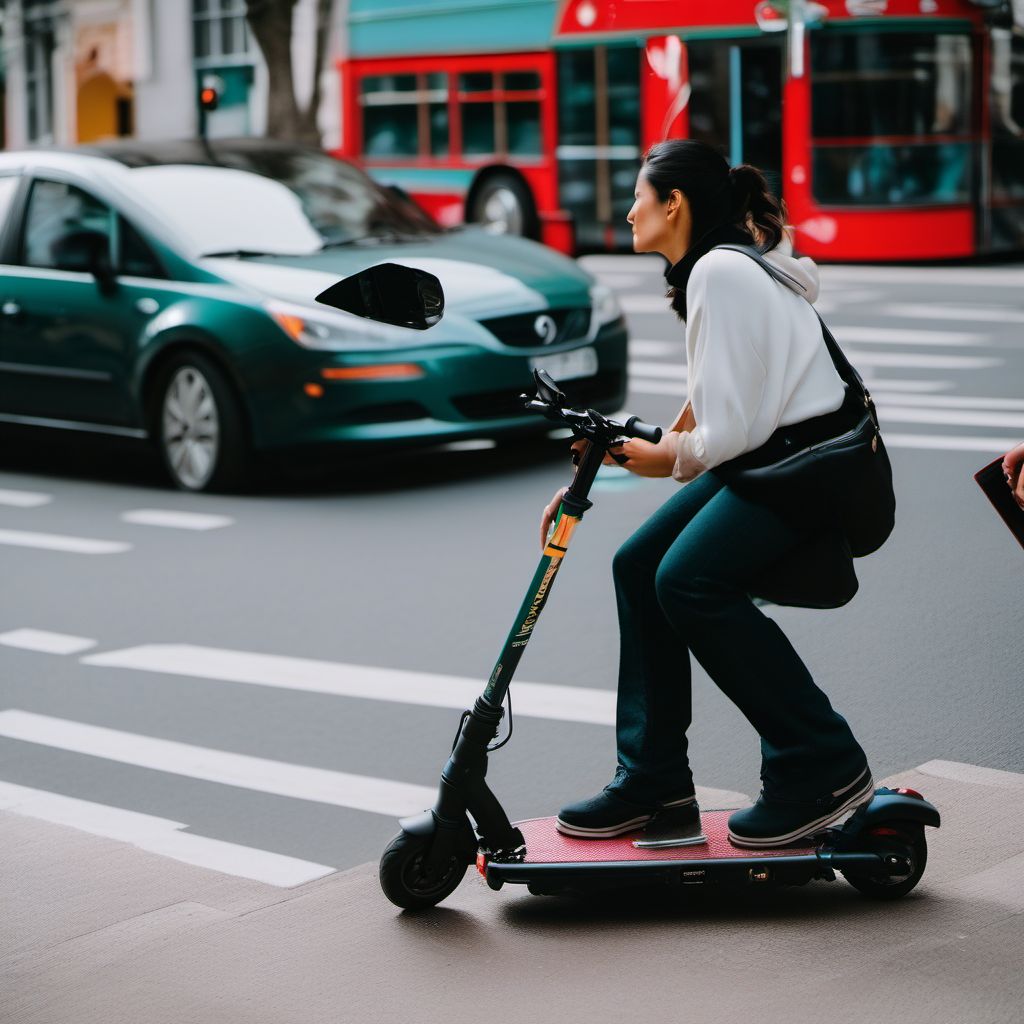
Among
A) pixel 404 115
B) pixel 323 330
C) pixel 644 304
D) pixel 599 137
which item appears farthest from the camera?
pixel 404 115

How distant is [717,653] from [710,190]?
0.95 metres

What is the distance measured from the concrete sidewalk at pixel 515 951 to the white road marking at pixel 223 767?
754 mm

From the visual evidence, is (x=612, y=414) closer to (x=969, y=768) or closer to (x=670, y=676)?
(x=969, y=768)

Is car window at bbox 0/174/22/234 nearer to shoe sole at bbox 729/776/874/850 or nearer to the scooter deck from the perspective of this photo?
the scooter deck

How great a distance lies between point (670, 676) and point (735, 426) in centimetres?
60

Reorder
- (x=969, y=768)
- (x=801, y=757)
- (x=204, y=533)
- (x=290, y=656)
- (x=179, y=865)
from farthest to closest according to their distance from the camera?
1. (x=204, y=533)
2. (x=290, y=656)
3. (x=969, y=768)
4. (x=179, y=865)
5. (x=801, y=757)

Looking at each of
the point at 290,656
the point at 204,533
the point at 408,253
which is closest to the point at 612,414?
the point at 408,253

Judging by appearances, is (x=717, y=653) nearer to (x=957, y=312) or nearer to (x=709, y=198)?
(x=709, y=198)

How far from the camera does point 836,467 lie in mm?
4184

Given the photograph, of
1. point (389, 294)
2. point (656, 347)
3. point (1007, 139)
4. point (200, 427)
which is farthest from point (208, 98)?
point (389, 294)

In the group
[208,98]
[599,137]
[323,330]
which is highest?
[599,137]

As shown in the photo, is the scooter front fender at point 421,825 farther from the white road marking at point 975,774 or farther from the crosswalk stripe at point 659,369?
the crosswalk stripe at point 659,369

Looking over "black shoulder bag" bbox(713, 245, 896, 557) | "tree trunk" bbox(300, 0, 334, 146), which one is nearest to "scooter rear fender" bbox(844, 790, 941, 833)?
"black shoulder bag" bbox(713, 245, 896, 557)

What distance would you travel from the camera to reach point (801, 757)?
13.9ft
